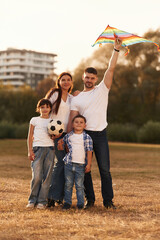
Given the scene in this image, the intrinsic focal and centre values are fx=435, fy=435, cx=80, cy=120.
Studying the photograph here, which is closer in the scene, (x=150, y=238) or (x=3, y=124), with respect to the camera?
(x=150, y=238)

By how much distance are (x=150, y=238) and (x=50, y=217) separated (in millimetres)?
1615

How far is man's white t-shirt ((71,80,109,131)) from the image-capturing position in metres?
6.48

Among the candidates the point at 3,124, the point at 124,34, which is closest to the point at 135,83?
the point at 3,124

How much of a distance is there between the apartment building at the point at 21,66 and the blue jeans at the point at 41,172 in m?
118

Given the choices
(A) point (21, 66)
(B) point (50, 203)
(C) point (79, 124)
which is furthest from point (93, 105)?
(A) point (21, 66)

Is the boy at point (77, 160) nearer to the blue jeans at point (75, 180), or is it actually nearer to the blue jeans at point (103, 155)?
the blue jeans at point (75, 180)

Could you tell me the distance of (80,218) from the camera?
229 inches

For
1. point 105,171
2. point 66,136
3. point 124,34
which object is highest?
point 124,34

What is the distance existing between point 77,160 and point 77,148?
0.18 meters

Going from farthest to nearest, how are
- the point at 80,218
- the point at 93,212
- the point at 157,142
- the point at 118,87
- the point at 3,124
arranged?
the point at 118,87 → the point at 3,124 → the point at 157,142 → the point at 93,212 → the point at 80,218

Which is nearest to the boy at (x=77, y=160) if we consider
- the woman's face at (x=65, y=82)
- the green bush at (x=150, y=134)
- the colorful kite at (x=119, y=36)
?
the woman's face at (x=65, y=82)

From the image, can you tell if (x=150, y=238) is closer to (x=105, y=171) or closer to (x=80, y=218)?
(x=80, y=218)

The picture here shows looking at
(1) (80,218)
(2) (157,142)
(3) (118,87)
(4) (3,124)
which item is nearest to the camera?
(1) (80,218)

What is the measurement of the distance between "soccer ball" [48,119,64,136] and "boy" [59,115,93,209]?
0.18m
